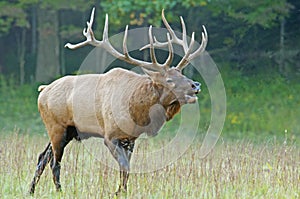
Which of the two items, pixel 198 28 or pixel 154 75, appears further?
pixel 198 28

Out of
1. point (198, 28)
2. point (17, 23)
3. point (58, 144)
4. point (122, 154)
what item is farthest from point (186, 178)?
point (17, 23)

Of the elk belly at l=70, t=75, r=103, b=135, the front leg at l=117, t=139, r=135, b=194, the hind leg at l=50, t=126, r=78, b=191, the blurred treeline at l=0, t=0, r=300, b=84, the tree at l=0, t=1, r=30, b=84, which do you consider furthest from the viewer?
the tree at l=0, t=1, r=30, b=84

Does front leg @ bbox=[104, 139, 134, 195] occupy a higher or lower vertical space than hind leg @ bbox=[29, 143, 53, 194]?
higher

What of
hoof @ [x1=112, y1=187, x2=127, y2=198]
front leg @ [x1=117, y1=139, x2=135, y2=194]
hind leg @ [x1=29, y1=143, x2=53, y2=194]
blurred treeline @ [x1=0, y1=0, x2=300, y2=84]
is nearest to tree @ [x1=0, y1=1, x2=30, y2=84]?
blurred treeline @ [x1=0, y1=0, x2=300, y2=84]

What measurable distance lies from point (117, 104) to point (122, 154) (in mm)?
556

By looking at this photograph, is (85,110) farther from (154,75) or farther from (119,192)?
(119,192)

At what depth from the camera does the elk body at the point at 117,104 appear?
24.7 feet

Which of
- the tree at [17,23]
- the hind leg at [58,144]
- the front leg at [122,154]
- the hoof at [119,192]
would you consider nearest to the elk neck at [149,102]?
the front leg at [122,154]

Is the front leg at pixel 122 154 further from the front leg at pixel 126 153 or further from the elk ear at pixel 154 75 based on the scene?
the elk ear at pixel 154 75

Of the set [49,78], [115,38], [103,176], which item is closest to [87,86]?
[103,176]

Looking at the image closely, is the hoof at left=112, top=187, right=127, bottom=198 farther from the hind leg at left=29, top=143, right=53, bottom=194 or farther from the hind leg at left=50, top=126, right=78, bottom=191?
the hind leg at left=50, top=126, right=78, bottom=191

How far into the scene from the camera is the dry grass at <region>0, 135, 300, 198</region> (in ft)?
23.2

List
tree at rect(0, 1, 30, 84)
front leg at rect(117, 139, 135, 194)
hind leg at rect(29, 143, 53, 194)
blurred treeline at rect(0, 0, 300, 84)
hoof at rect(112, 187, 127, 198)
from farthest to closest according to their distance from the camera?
tree at rect(0, 1, 30, 84) → blurred treeline at rect(0, 0, 300, 84) → hind leg at rect(29, 143, 53, 194) → front leg at rect(117, 139, 135, 194) → hoof at rect(112, 187, 127, 198)

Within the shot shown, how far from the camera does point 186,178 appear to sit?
24.5ft
